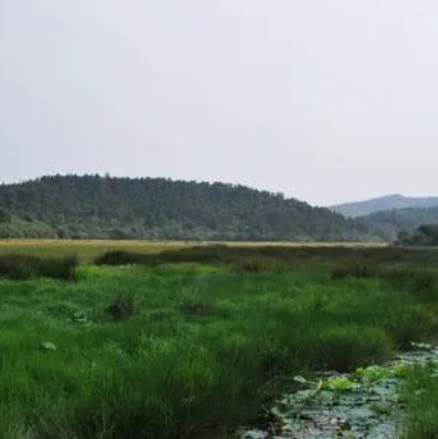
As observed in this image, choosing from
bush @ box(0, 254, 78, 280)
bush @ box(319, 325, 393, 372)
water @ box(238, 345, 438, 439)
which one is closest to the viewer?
water @ box(238, 345, 438, 439)

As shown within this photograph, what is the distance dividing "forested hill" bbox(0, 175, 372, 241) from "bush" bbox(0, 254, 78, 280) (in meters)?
95.3

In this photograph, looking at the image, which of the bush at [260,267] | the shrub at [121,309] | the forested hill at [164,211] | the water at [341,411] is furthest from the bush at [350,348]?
the forested hill at [164,211]

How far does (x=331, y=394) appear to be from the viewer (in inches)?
361

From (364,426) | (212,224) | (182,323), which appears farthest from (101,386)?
(212,224)

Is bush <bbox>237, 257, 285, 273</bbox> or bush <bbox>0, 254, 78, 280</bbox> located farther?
bush <bbox>237, 257, 285, 273</bbox>

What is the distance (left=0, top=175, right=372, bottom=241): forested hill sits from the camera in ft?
447

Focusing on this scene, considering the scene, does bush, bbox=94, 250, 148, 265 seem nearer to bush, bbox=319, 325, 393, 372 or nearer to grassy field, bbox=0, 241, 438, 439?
grassy field, bbox=0, 241, 438, 439

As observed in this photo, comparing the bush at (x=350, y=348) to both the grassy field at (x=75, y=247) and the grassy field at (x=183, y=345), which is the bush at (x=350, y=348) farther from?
the grassy field at (x=75, y=247)

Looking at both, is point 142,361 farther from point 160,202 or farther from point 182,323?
point 160,202

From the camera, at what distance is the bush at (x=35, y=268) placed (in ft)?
78.5

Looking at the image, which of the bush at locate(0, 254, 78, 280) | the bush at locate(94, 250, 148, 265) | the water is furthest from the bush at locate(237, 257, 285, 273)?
the water

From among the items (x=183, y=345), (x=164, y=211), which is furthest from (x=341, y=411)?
(x=164, y=211)

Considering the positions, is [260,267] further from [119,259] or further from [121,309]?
[121,309]

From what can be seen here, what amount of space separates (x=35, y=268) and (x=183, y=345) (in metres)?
15.6
